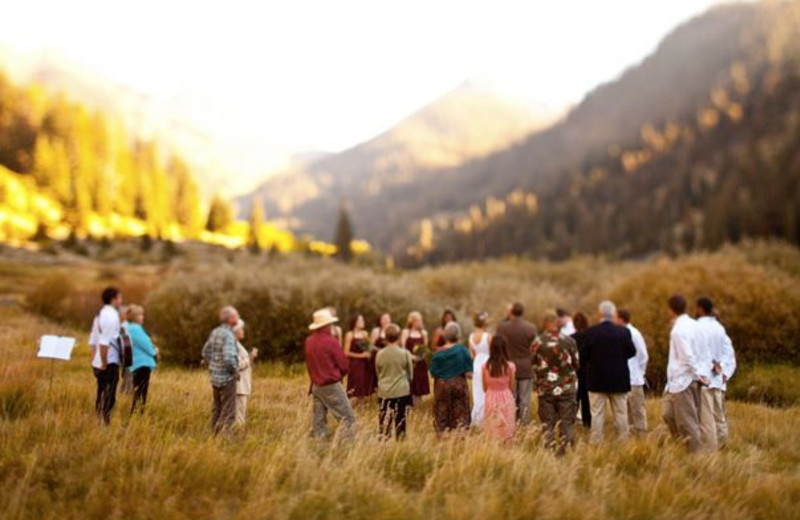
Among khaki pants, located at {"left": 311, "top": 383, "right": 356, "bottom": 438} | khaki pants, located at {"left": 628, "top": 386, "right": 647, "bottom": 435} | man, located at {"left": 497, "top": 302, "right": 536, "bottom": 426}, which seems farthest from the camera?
man, located at {"left": 497, "top": 302, "right": 536, "bottom": 426}

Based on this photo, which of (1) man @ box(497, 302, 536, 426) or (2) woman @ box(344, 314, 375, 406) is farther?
(2) woman @ box(344, 314, 375, 406)

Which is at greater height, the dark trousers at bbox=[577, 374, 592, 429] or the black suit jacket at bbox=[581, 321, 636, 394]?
the black suit jacket at bbox=[581, 321, 636, 394]

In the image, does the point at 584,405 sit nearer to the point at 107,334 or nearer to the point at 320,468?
the point at 320,468

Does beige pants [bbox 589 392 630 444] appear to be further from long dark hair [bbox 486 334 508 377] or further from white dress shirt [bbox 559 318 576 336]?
white dress shirt [bbox 559 318 576 336]

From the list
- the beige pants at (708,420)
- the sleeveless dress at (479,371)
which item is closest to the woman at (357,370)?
the sleeveless dress at (479,371)

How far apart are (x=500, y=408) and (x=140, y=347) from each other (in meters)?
6.20

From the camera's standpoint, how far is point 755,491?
24.3 ft

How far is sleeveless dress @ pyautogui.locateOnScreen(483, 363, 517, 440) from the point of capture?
965cm

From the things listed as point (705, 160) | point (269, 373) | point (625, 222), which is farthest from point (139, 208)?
point (705, 160)

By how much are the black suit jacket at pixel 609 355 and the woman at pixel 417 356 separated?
131 inches

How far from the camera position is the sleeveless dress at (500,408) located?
9648 millimetres

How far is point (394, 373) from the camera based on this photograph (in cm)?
972

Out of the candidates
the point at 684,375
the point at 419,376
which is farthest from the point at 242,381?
the point at 684,375

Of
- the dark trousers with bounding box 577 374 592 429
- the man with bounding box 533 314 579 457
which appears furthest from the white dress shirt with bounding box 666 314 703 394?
the dark trousers with bounding box 577 374 592 429
